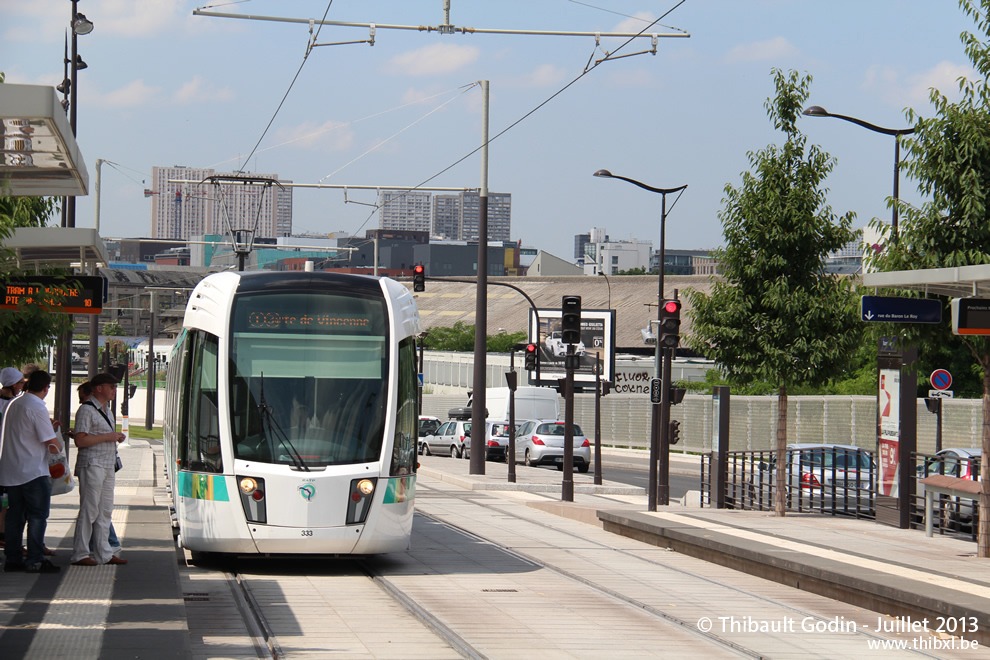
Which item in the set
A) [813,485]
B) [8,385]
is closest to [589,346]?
[813,485]

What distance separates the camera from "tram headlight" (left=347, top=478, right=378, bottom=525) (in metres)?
12.3

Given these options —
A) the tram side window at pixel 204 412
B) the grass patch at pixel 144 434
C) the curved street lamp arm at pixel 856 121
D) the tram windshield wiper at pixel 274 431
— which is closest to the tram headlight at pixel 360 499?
the tram windshield wiper at pixel 274 431

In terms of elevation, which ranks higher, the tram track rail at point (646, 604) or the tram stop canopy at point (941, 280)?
the tram stop canopy at point (941, 280)

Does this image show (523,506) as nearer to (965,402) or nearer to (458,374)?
(965,402)

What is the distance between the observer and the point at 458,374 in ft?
268

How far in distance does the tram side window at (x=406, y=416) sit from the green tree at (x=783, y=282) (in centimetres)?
838

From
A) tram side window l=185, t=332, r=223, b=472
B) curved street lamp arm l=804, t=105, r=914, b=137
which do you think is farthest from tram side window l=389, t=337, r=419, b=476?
curved street lamp arm l=804, t=105, r=914, b=137

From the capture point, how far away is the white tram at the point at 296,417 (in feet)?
39.9

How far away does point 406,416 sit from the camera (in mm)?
12898

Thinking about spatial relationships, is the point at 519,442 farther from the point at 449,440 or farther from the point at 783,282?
the point at 783,282

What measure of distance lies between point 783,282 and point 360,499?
387 inches

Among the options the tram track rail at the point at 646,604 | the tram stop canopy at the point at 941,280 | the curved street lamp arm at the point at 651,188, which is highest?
the curved street lamp arm at the point at 651,188

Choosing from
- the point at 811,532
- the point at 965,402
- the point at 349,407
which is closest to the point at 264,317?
the point at 349,407

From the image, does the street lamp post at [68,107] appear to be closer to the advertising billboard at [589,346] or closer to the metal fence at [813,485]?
the metal fence at [813,485]
